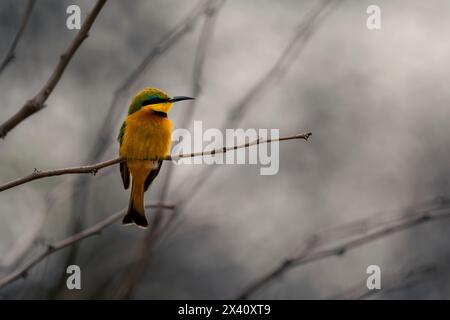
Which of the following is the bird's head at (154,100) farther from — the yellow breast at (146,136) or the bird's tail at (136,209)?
the bird's tail at (136,209)

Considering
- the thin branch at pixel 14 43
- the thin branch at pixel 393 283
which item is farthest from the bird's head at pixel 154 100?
the thin branch at pixel 393 283

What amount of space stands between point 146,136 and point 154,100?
0.18 m

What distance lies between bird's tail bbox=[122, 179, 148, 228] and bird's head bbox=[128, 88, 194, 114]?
365mm

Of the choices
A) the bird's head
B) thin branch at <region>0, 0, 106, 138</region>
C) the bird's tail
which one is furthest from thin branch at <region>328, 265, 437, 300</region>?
thin branch at <region>0, 0, 106, 138</region>

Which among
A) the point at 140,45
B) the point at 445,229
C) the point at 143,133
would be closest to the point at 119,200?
the point at 140,45

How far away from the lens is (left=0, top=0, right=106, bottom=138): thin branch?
1.95m

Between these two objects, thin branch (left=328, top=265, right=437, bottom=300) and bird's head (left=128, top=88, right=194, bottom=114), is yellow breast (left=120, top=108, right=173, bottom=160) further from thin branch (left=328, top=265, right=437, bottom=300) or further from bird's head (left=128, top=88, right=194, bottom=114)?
thin branch (left=328, top=265, right=437, bottom=300)

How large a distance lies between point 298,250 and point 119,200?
5.03 metres

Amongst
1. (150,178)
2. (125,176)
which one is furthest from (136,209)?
(150,178)

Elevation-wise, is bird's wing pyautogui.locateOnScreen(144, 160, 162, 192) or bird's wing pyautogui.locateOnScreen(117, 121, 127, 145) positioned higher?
bird's wing pyautogui.locateOnScreen(117, 121, 127, 145)

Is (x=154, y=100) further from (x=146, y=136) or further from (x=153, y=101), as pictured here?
(x=146, y=136)

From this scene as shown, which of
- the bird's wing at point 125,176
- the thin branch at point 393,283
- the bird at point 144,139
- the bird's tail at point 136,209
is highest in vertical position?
the bird at point 144,139

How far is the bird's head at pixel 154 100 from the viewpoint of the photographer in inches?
117

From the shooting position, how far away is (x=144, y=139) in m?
3.08
